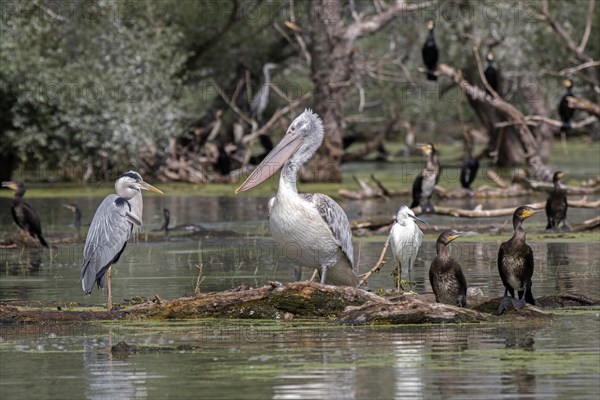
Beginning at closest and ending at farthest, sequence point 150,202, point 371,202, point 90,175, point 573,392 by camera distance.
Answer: point 573,392 < point 371,202 < point 150,202 < point 90,175

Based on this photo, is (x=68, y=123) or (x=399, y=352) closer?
(x=399, y=352)

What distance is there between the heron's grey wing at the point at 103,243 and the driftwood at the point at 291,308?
2.45ft

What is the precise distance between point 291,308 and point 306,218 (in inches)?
37.3

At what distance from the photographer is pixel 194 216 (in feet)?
81.2

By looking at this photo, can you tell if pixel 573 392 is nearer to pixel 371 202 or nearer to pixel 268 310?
pixel 268 310

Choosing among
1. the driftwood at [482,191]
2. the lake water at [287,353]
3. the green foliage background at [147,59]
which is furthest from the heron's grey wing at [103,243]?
the green foliage background at [147,59]

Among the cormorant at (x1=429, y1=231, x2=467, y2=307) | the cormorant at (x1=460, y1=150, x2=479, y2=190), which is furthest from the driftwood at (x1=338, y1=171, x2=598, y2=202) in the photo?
the cormorant at (x1=429, y1=231, x2=467, y2=307)

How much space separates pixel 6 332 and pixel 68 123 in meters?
22.5

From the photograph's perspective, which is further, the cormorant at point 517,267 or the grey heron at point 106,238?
the grey heron at point 106,238

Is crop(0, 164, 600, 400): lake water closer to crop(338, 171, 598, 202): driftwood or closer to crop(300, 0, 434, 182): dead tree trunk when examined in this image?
crop(338, 171, 598, 202): driftwood

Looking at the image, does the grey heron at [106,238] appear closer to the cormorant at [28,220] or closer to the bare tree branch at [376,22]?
the cormorant at [28,220]

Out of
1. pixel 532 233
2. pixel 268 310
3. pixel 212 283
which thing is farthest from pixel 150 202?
pixel 268 310

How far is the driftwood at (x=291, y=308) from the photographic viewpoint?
33.6 feet

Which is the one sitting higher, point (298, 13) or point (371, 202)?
point (298, 13)
